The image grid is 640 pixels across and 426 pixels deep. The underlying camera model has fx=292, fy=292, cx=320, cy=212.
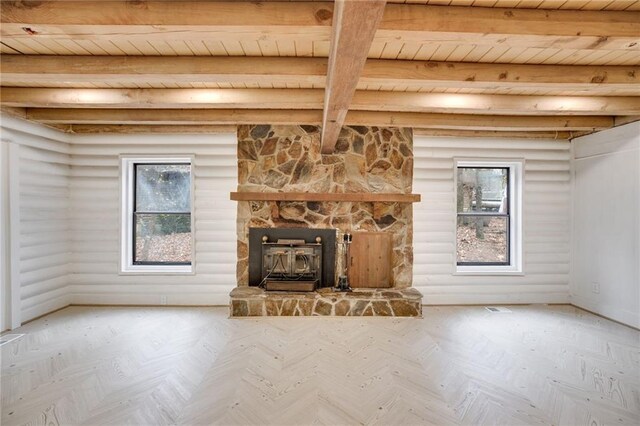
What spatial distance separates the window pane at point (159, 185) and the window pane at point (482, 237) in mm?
4389

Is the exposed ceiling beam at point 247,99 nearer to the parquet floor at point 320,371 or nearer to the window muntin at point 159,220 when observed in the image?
the window muntin at point 159,220

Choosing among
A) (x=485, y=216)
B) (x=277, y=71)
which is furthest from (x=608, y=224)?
(x=277, y=71)

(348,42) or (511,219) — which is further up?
(348,42)

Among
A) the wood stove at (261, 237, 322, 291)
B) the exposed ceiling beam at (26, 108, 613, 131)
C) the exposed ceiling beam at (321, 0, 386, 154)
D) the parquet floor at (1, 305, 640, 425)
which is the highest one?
the exposed ceiling beam at (26, 108, 613, 131)

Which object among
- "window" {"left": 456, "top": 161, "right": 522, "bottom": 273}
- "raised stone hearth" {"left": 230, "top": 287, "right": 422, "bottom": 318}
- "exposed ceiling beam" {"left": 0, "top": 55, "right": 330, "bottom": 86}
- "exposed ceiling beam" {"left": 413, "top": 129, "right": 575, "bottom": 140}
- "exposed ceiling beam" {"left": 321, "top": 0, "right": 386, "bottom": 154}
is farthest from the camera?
"window" {"left": 456, "top": 161, "right": 522, "bottom": 273}

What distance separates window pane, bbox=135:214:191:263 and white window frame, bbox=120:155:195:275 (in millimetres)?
110

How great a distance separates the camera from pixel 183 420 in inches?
78.7

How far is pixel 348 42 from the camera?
1.49 meters

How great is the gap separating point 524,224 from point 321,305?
11.0 ft

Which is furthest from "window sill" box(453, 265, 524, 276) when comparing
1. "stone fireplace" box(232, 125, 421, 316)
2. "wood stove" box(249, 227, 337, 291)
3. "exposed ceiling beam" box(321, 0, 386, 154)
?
"exposed ceiling beam" box(321, 0, 386, 154)

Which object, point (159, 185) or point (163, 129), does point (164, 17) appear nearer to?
point (163, 129)

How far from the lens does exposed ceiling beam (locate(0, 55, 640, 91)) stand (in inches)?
93.9

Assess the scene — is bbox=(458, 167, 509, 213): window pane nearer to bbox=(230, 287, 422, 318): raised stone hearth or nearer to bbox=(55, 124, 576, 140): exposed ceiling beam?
bbox=(55, 124, 576, 140): exposed ceiling beam

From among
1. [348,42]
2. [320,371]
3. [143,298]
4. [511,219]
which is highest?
[348,42]
